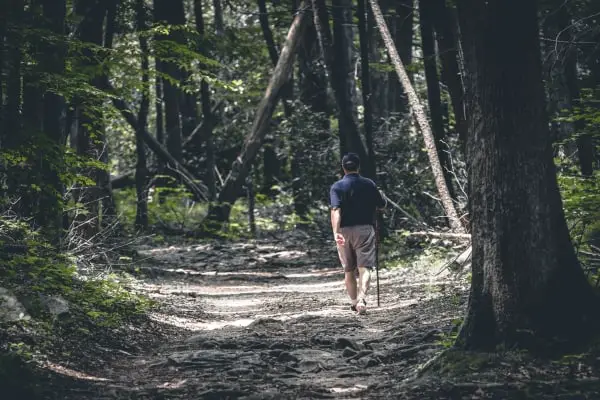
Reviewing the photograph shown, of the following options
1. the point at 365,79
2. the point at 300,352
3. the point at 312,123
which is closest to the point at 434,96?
the point at 365,79

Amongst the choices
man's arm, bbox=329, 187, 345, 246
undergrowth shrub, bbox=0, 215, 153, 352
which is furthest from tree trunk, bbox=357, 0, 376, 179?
undergrowth shrub, bbox=0, 215, 153, 352

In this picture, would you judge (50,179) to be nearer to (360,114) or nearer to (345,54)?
(345,54)

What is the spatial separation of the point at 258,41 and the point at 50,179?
21.3 m

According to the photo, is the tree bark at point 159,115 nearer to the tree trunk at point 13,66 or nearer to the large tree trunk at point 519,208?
the tree trunk at point 13,66

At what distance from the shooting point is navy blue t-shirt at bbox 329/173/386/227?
Result: 454 inches

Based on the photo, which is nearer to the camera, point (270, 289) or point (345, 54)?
point (270, 289)

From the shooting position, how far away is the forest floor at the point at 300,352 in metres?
6.16

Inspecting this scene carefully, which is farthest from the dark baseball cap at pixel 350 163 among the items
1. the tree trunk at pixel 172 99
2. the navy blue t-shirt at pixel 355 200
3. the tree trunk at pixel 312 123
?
the tree trunk at pixel 172 99

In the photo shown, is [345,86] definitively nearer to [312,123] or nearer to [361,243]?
[312,123]

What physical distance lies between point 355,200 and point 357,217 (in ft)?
0.76

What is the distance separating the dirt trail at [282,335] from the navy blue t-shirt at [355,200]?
4.18 feet

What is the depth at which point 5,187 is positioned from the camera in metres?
10.3

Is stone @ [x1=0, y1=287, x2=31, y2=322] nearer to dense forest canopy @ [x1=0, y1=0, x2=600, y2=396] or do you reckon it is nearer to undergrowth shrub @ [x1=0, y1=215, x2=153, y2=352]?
undergrowth shrub @ [x1=0, y1=215, x2=153, y2=352]

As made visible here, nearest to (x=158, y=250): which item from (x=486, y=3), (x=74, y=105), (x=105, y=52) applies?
(x=105, y=52)
